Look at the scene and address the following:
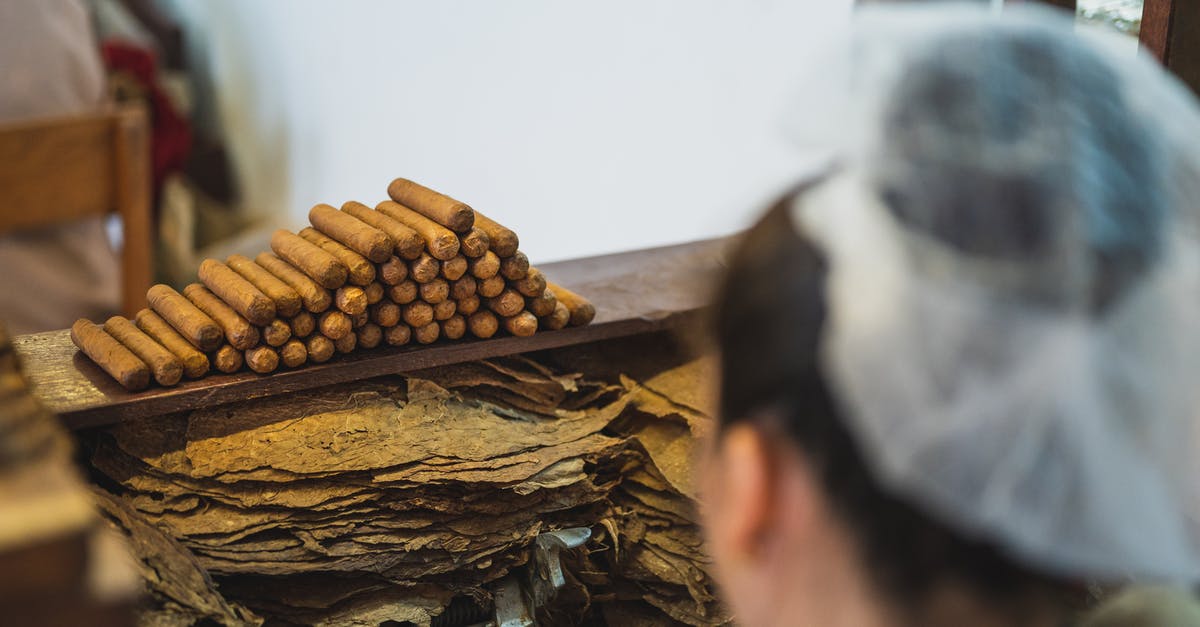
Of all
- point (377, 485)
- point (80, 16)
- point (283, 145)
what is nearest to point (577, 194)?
point (80, 16)

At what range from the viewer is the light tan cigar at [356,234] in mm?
2000

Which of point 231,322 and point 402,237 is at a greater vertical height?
point 402,237

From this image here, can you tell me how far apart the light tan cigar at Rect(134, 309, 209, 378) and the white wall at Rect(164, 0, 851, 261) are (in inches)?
64.5

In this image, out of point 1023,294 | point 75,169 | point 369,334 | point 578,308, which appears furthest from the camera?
point 75,169

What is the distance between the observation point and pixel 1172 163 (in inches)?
34.6

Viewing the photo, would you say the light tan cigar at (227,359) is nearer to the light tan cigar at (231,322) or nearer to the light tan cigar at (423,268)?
the light tan cigar at (231,322)

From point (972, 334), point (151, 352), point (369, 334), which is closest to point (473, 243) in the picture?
point (369, 334)

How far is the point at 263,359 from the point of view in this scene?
1993 mm

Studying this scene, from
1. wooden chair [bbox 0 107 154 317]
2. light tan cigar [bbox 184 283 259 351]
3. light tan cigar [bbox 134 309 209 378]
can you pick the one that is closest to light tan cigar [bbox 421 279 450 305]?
light tan cigar [bbox 184 283 259 351]

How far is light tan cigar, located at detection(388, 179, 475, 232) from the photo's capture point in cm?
207

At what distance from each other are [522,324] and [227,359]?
0.57 metres

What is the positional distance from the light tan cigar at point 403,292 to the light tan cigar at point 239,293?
0.22 metres

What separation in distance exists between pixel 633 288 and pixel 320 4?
3.15 metres

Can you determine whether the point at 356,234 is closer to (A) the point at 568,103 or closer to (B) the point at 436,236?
(B) the point at 436,236
